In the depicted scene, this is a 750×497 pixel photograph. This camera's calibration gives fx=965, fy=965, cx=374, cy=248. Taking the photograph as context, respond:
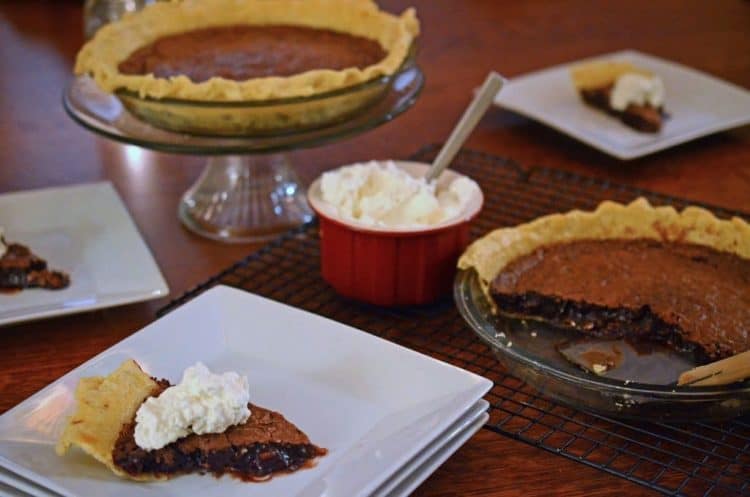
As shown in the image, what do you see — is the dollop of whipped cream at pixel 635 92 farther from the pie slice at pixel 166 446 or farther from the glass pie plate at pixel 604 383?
the pie slice at pixel 166 446

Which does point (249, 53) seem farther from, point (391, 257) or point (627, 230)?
point (627, 230)

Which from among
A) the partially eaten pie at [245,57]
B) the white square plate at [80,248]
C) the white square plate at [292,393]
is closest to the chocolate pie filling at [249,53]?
the partially eaten pie at [245,57]

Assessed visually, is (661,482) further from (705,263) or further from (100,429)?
(100,429)

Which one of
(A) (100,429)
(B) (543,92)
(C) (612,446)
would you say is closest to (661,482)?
(C) (612,446)

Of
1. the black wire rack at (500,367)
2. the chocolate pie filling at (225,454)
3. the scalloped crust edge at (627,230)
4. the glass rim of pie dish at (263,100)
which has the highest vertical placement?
the glass rim of pie dish at (263,100)

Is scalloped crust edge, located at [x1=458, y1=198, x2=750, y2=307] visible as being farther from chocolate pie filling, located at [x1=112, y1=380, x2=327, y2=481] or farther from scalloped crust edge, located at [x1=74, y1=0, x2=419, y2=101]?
chocolate pie filling, located at [x1=112, y1=380, x2=327, y2=481]

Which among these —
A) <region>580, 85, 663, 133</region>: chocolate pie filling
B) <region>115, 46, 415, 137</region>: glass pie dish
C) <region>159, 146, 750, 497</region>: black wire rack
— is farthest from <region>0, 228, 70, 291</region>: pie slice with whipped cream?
<region>580, 85, 663, 133</region>: chocolate pie filling

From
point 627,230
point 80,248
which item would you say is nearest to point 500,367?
point 627,230
